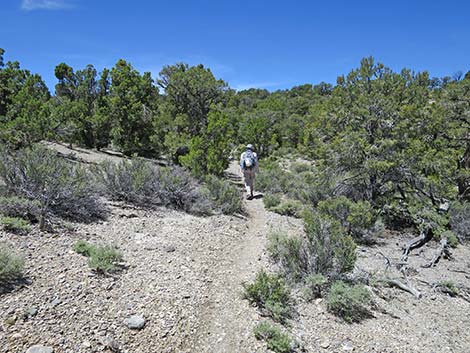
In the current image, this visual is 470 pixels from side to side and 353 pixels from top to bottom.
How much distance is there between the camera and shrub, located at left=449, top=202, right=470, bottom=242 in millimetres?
10055

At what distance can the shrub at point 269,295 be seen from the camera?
4707 millimetres

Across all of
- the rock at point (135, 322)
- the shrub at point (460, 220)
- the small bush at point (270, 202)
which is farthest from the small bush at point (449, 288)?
the rock at point (135, 322)

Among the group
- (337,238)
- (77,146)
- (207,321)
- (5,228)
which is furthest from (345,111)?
(77,146)

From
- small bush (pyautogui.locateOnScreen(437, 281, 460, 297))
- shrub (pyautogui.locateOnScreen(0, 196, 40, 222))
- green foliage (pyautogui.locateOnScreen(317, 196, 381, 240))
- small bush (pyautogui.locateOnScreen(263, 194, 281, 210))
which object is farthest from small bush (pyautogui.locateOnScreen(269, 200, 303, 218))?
shrub (pyautogui.locateOnScreen(0, 196, 40, 222))

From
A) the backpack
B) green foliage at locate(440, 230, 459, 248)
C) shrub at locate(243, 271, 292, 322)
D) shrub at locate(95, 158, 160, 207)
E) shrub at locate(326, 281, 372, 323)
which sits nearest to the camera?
shrub at locate(243, 271, 292, 322)

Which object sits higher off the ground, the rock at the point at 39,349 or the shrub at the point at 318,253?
the shrub at the point at 318,253

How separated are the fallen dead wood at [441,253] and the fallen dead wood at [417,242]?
0.51 meters

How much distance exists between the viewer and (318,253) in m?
5.86

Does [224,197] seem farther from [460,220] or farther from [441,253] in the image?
[460,220]

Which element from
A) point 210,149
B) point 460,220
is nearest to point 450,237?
point 460,220

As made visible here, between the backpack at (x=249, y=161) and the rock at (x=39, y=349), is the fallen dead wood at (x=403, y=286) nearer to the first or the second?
the rock at (x=39, y=349)

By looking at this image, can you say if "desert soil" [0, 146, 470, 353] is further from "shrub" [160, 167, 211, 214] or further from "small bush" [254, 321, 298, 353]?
"shrub" [160, 167, 211, 214]

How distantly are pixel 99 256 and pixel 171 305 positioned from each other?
4.55 ft

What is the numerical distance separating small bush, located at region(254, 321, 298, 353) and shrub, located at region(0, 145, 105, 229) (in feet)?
14.4
